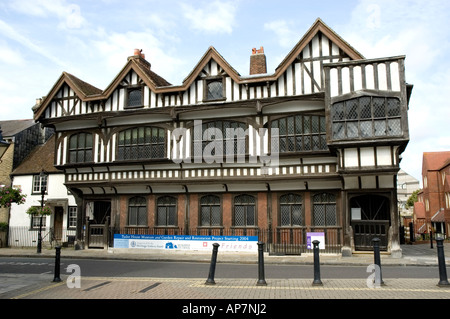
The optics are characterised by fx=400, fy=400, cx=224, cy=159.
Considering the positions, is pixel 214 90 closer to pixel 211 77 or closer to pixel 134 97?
pixel 211 77

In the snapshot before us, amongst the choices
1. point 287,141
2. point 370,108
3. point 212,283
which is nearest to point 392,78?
point 370,108

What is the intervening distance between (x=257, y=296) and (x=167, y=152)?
1295 centimetres

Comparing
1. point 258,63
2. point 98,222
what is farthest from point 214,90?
point 98,222

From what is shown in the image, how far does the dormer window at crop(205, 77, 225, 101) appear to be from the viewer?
64.6 ft

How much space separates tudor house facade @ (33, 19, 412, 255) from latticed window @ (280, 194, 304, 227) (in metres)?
0.05

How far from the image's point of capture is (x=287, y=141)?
18531 mm

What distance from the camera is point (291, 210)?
18.9 meters

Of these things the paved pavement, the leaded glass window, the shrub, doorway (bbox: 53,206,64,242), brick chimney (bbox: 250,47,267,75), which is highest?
brick chimney (bbox: 250,47,267,75)

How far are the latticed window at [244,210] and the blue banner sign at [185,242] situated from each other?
1.23 metres

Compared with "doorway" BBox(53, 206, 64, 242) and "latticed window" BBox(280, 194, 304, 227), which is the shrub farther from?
"latticed window" BBox(280, 194, 304, 227)

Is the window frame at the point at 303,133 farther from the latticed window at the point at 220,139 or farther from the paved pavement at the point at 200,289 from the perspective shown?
the paved pavement at the point at 200,289

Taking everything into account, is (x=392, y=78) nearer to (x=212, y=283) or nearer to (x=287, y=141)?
(x=287, y=141)

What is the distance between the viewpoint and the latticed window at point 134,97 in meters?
21.2

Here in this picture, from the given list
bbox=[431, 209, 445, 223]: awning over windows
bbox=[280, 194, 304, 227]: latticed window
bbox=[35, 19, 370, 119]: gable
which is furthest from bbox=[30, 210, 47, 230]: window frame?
bbox=[431, 209, 445, 223]: awning over windows
